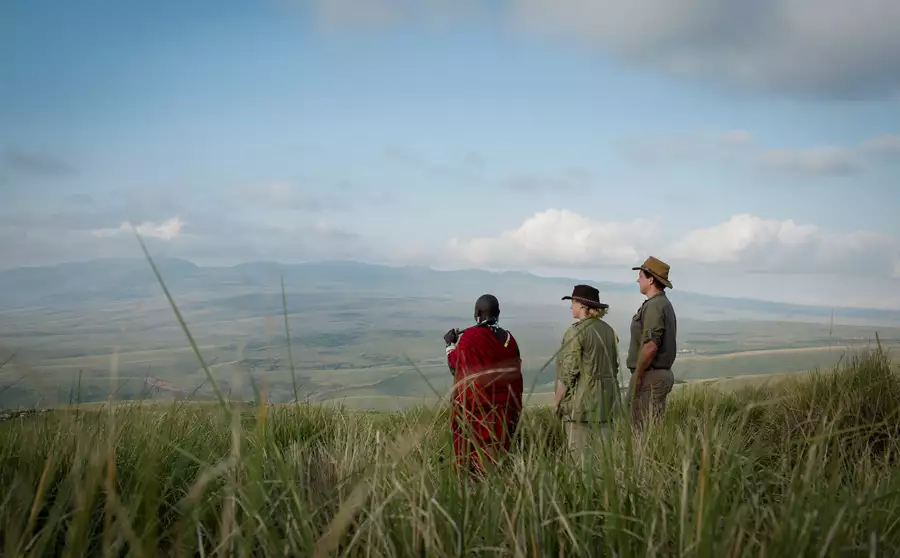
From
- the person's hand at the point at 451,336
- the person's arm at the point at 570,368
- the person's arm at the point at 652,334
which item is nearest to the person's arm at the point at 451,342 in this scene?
the person's hand at the point at 451,336

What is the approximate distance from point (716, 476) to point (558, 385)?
4740mm

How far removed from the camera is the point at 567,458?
325 cm

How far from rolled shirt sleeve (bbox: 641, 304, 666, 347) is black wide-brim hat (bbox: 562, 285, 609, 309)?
31.5 inches

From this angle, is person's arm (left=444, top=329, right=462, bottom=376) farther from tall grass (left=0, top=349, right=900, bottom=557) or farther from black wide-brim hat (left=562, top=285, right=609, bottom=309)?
tall grass (left=0, top=349, right=900, bottom=557)

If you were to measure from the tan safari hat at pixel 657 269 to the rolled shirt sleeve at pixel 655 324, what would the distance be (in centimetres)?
31

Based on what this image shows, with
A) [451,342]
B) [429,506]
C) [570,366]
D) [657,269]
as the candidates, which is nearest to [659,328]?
[657,269]

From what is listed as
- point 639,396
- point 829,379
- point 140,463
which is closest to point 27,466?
point 140,463

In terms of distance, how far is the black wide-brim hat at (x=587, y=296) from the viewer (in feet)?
23.2

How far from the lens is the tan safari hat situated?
26.1 ft

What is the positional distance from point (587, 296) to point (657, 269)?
1.27 m

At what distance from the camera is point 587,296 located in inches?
282

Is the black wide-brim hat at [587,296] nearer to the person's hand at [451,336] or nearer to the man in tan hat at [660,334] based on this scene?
the man in tan hat at [660,334]

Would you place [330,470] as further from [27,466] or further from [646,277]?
[646,277]

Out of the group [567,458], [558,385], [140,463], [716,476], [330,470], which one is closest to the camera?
[716,476]
